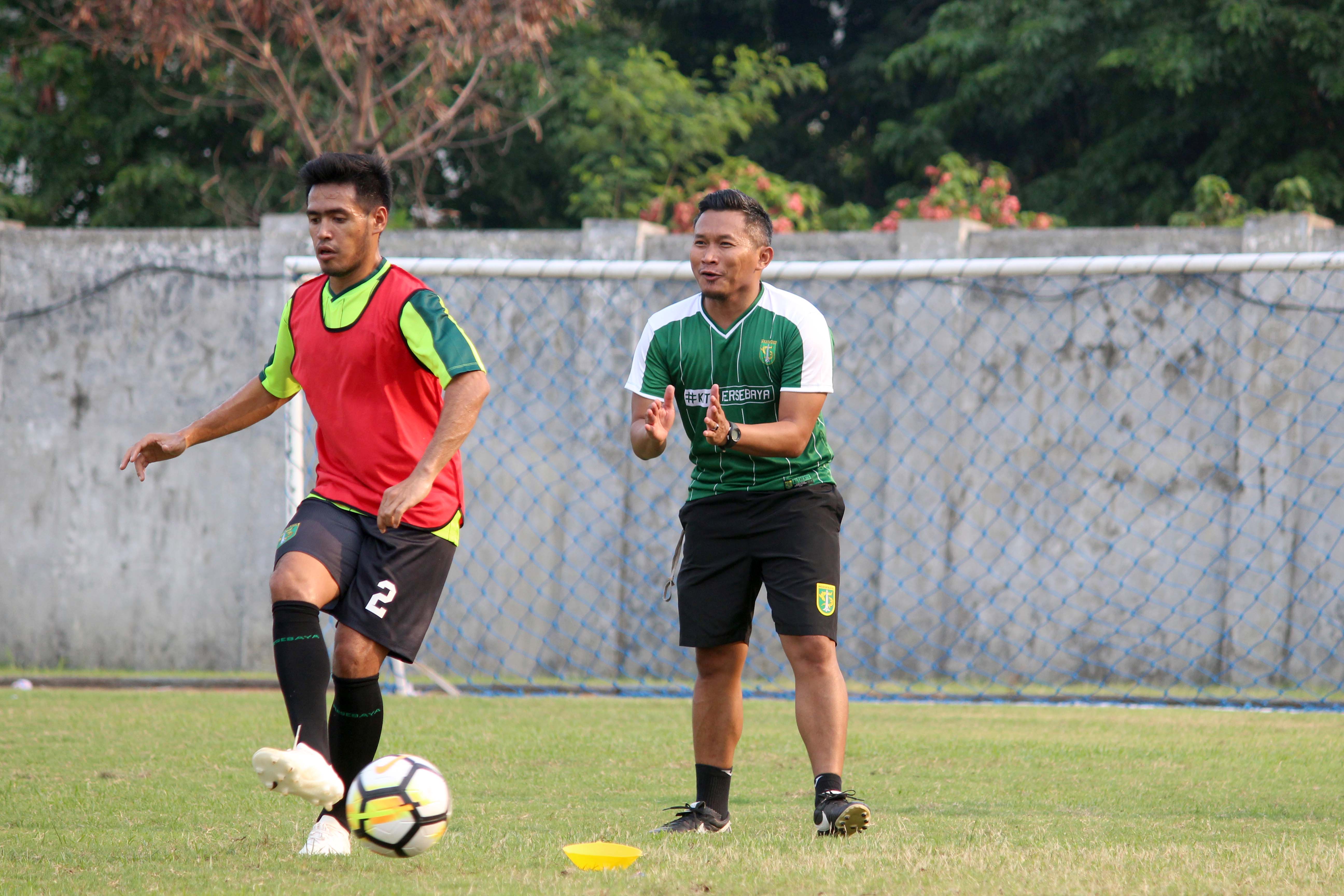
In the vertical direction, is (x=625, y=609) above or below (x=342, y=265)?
below

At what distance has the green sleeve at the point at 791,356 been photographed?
13.6ft

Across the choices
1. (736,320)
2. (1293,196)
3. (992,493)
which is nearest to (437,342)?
(736,320)

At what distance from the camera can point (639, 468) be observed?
328 inches

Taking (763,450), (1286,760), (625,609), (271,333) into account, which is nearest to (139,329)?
(271,333)

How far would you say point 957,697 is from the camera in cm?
748

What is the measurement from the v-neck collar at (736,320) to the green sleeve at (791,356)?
119 millimetres

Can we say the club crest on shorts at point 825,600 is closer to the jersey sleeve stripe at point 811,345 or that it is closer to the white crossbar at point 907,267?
the jersey sleeve stripe at point 811,345

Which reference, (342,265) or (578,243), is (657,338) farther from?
(578,243)

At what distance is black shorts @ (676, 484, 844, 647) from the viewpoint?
4148mm

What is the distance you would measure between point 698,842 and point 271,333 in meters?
5.61

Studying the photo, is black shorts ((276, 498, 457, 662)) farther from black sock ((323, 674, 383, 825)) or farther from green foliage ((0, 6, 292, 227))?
green foliage ((0, 6, 292, 227))

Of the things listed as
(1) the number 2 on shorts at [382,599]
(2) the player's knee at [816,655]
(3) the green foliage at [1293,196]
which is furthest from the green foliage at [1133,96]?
(1) the number 2 on shorts at [382,599]

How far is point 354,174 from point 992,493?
487cm

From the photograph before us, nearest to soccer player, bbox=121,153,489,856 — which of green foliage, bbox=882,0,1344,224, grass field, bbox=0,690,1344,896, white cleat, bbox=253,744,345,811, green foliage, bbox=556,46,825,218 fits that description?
white cleat, bbox=253,744,345,811
